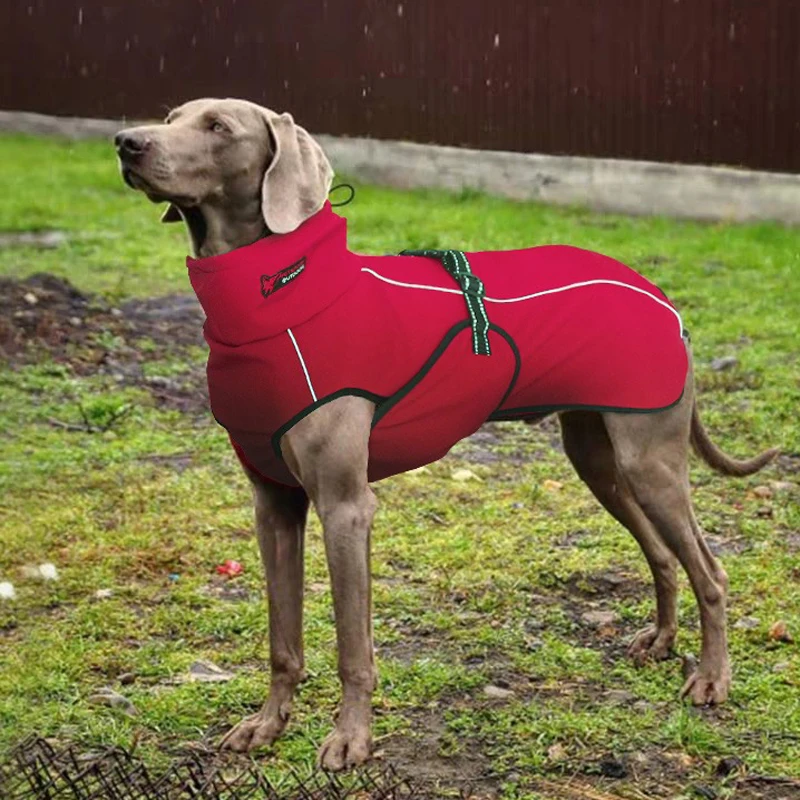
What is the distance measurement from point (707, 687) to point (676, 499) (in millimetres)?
543

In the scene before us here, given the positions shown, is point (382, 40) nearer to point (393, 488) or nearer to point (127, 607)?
point (393, 488)

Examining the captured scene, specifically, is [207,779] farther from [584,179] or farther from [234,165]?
[584,179]

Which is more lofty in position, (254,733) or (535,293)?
(535,293)

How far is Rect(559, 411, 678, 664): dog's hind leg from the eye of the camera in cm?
466

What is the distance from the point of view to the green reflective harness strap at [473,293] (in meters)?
4.07

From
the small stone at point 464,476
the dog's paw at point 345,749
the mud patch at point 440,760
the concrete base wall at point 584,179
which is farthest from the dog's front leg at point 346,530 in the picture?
the concrete base wall at point 584,179

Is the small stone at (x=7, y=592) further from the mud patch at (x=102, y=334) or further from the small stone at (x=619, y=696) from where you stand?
the mud patch at (x=102, y=334)

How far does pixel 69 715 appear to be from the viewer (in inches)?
168

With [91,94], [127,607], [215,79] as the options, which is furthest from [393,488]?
[91,94]

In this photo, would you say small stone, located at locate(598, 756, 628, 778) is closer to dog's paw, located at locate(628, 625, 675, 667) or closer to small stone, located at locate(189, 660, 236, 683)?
dog's paw, located at locate(628, 625, 675, 667)

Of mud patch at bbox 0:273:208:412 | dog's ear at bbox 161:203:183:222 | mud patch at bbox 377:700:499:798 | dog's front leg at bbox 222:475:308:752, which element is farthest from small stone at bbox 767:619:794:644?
mud patch at bbox 0:273:208:412

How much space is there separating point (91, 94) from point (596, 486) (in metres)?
11.8

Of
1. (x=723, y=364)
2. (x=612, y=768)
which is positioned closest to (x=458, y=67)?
(x=723, y=364)

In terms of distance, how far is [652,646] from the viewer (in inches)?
184
